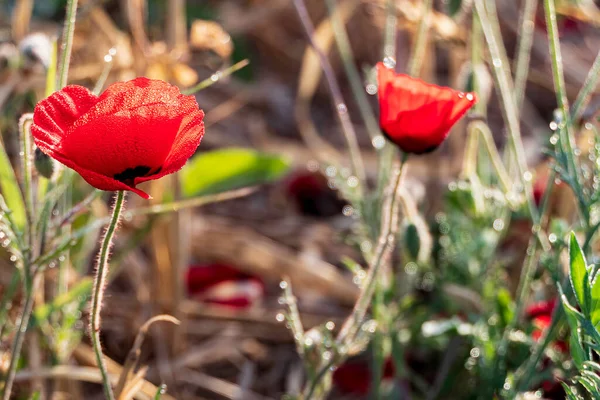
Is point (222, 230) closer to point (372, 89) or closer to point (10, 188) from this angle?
point (372, 89)

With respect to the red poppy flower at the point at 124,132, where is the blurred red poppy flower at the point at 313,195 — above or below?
below

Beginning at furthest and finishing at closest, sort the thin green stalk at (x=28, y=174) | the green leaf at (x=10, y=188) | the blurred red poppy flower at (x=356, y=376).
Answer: the blurred red poppy flower at (x=356, y=376) → the green leaf at (x=10, y=188) → the thin green stalk at (x=28, y=174)

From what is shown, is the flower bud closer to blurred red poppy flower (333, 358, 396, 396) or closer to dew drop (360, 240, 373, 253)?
dew drop (360, 240, 373, 253)

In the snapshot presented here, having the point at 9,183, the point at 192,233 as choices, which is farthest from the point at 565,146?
the point at 192,233

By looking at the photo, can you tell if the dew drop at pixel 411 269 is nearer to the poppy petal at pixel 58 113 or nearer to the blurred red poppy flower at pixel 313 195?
→ the poppy petal at pixel 58 113

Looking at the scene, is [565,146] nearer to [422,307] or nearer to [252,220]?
[422,307]

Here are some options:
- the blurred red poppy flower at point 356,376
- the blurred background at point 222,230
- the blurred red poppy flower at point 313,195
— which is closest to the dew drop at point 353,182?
the blurred background at point 222,230

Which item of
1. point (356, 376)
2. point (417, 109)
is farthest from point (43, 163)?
point (356, 376)
